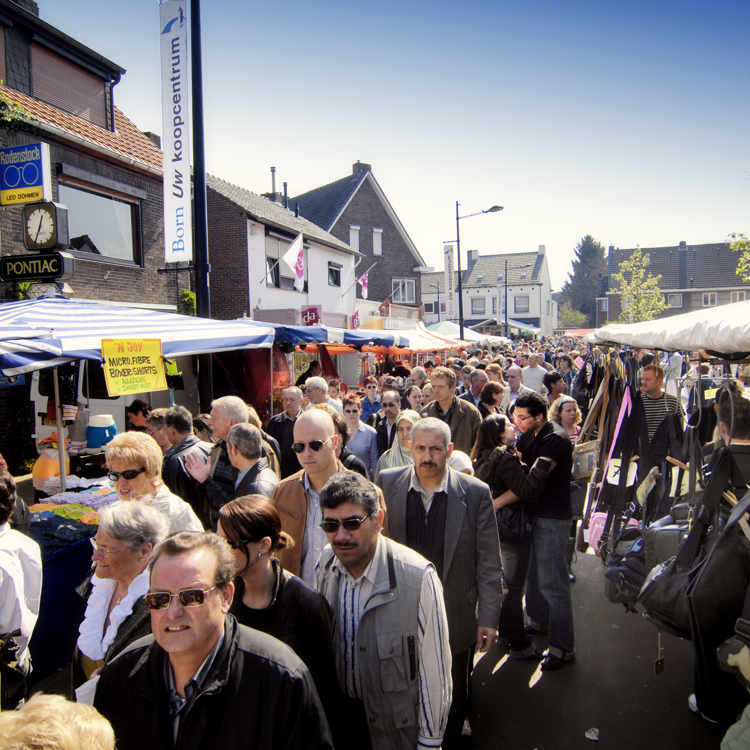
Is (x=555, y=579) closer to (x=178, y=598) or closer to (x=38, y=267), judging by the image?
(x=178, y=598)

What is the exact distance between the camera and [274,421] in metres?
6.05

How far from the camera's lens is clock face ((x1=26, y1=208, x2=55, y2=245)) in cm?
825

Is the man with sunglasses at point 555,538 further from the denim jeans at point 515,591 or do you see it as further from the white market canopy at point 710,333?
the white market canopy at point 710,333

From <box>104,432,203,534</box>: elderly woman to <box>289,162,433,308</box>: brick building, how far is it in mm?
25946

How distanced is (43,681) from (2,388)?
7927 millimetres

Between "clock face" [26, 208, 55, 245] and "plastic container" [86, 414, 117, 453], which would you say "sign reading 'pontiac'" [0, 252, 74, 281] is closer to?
"clock face" [26, 208, 55, 245]

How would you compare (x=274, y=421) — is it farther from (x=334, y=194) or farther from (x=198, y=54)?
(x=334, y=194)

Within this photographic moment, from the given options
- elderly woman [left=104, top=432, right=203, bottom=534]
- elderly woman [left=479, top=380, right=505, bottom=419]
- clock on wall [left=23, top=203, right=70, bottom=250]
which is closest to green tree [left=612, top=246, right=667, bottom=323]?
elderly woman [left=479, top=380, right=505, bottom=419]

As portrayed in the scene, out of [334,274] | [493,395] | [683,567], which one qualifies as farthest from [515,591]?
[334,274]

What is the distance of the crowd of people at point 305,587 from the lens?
1.64 m

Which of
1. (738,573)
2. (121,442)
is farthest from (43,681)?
(738,573)

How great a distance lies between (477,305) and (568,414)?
53579 millimetres

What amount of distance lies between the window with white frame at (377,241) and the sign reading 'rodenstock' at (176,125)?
74.1ft

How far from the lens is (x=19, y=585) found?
8.64ft
